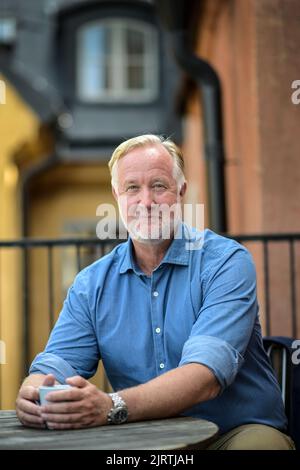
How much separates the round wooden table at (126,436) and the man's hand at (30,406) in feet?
0.09

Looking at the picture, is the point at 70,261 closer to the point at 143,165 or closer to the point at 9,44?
the point at 9,44

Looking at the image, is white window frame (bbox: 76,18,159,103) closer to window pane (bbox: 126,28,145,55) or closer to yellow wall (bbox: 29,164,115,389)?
window pane (bbox: 126,28,145,55)

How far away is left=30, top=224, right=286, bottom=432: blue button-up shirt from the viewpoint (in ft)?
7.90

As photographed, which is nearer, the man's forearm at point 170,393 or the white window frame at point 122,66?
the man's forearm at point 170,393

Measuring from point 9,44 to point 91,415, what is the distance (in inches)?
501

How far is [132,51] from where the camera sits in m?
14.8

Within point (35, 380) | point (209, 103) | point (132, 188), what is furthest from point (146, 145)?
point (209, 103)

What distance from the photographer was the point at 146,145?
2.64 meters

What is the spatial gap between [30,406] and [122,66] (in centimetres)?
1286

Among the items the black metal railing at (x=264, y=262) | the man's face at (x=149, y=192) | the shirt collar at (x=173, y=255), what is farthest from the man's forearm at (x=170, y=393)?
the black metal railing at (x=264, y=262)

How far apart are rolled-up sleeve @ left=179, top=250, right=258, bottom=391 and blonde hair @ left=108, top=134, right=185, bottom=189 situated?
332 millimetres

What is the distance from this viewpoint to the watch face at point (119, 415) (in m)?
2.22

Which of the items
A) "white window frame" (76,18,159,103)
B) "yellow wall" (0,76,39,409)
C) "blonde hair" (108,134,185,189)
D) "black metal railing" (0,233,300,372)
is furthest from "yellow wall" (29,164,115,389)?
"blonde hair" (108,134,185,189)

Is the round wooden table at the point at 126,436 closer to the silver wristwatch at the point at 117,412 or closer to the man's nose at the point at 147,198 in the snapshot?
the silver wristwatch at the point at 117,412
